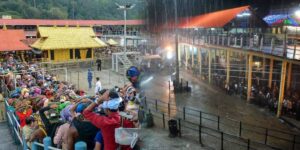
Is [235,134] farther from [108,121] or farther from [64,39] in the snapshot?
[64,39]

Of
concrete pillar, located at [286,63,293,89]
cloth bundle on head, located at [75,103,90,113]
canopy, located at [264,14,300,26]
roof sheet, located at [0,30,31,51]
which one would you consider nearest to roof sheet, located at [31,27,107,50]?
roof sheet, located at [0,30,31,51]

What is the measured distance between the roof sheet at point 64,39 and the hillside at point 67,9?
40.2 m

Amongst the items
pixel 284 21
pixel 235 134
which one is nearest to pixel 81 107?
pixel 235 134

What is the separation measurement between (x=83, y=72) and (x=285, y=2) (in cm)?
2032

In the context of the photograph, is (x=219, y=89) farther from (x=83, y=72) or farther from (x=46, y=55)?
(x=46, y=55)

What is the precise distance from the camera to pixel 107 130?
3.86 m

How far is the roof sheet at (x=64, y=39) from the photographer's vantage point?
30203 mm

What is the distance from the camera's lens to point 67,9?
86.9 meters

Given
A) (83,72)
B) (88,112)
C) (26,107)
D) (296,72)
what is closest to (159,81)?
(83,72)

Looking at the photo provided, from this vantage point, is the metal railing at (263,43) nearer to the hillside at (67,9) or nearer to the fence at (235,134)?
the fence at (235,134)

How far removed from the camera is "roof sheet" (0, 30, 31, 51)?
2536 cm

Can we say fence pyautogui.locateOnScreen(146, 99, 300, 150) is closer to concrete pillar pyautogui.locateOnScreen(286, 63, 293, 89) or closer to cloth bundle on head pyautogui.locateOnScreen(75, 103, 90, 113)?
concrete pillar pyautogui.locateOnScreen(286, 63, 293, 89)

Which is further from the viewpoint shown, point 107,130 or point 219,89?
point 219,89

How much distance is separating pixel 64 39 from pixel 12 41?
5744 mm
